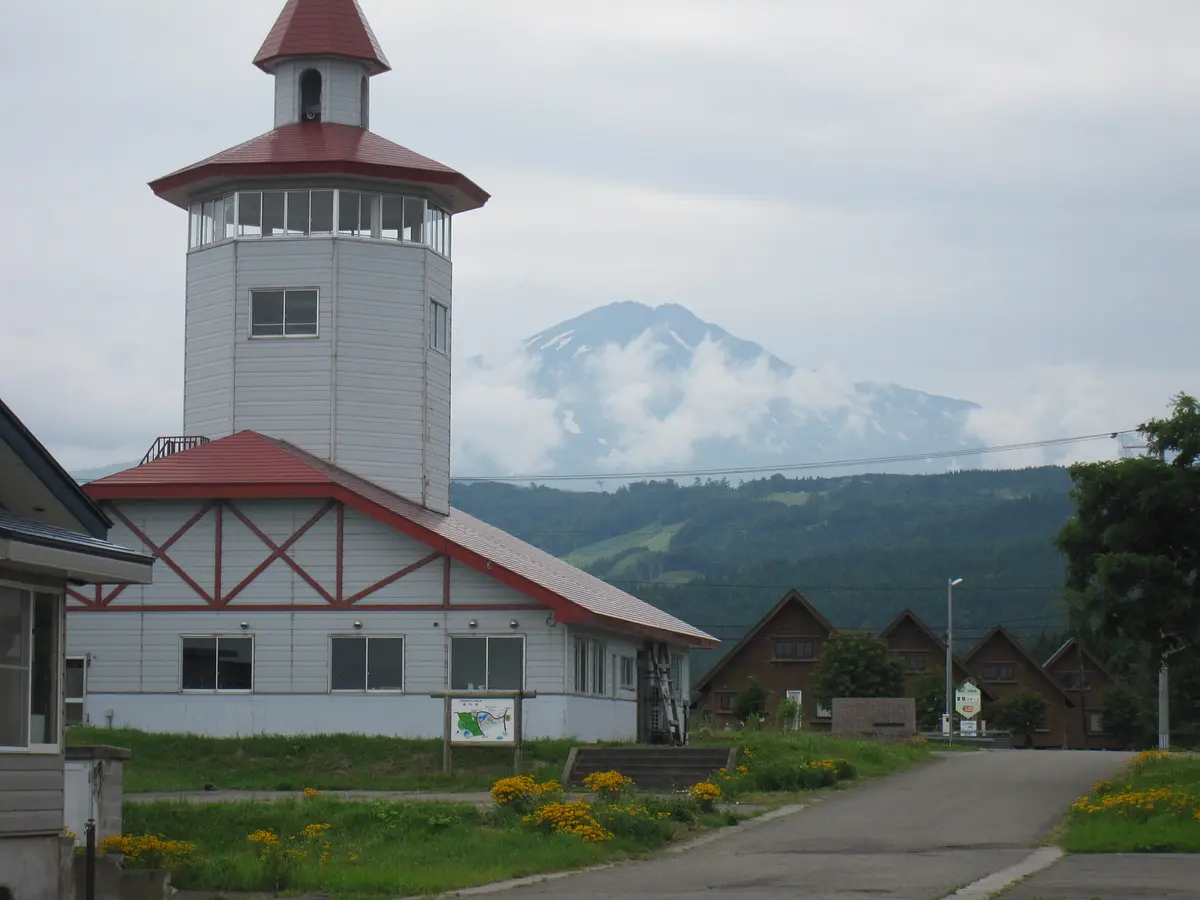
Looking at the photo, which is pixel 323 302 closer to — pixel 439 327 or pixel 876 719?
pixel 439 327

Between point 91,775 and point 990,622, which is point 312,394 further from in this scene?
point 990,622

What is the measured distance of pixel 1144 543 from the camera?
3450 cm

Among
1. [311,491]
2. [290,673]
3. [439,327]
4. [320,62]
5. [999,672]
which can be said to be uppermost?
[320,62]

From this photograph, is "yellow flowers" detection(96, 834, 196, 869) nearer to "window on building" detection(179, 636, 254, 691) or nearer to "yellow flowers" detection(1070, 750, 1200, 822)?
"yellow flowers" detection(1070, 750, 1200, 822)

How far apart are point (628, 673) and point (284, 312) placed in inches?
480

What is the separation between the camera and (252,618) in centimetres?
3972

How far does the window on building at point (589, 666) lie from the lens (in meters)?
40.2

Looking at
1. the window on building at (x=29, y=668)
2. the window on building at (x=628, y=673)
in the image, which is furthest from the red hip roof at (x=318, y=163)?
the window on building at (x=29, y=668)

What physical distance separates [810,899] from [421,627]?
73.6 feet

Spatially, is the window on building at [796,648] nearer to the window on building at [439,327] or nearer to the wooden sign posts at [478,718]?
the window on building at [439,327]

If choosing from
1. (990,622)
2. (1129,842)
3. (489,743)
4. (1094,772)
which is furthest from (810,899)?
(990,622)

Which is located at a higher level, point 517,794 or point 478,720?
point 478,720

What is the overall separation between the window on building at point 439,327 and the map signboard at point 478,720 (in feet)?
44.5

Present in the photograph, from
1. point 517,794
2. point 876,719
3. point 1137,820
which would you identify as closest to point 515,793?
point 517,794
